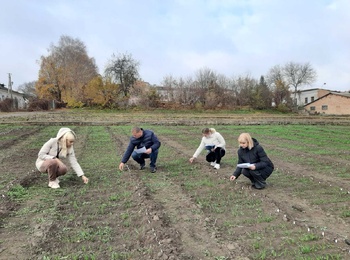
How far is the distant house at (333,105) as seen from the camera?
56344mm

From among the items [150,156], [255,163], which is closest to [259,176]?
[255,163]

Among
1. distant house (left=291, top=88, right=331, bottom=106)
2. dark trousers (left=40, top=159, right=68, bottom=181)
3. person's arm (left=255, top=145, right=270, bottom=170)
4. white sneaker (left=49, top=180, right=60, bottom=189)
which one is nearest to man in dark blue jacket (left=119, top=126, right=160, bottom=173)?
dark trousers (left=40, top=159, right=68, bottom=181)

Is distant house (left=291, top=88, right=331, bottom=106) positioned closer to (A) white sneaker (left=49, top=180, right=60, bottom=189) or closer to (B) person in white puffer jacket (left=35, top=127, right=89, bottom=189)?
(B) person in white puffer jacket (left=35, top=127, right=89, bottom=189)

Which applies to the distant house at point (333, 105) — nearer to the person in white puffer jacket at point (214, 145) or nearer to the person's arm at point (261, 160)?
the person in white puffer jacket at point (214, 145)

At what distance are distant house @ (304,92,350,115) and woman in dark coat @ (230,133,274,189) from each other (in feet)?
175

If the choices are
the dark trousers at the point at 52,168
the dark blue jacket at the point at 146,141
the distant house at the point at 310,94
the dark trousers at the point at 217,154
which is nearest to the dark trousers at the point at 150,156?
the dark blue jacket at the point at 146,141

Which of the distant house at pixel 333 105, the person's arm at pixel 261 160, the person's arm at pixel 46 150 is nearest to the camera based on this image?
the person's arm at pixel 261 160

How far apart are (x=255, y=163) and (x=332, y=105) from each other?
59.7 meters

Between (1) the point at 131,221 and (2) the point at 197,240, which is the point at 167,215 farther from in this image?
(2) the point at 197,240

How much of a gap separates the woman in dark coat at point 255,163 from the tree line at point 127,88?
1518 inches

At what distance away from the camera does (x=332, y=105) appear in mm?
58656

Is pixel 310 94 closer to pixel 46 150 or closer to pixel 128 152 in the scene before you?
pixel 128 152

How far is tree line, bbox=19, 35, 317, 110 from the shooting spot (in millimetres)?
45312

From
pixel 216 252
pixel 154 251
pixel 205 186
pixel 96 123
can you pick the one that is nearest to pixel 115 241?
pixel 154 251
